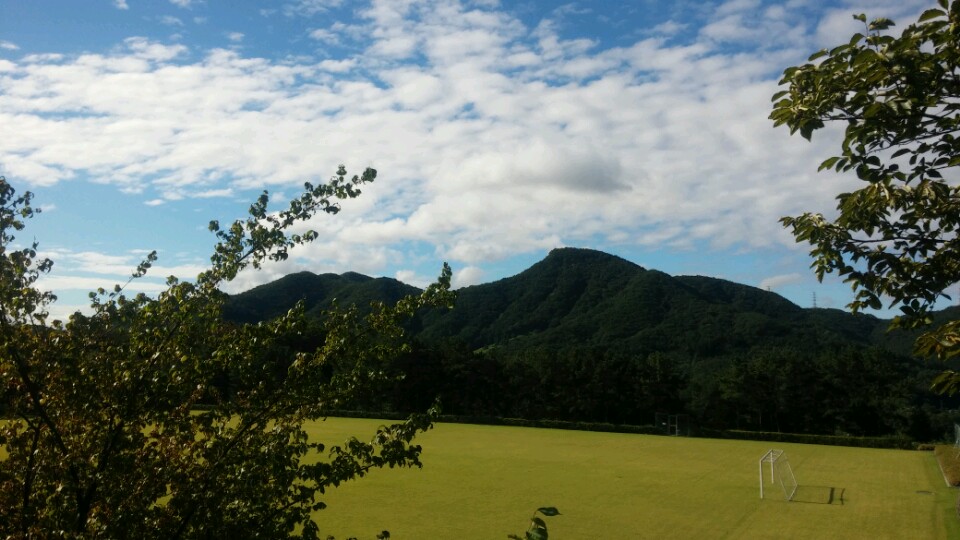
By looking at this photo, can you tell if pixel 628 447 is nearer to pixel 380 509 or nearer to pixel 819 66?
pixel 380 509

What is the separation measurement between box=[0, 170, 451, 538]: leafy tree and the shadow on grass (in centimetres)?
1807

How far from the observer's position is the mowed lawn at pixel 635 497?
587 inches

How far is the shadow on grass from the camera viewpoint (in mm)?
18969

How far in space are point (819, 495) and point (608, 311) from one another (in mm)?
71962

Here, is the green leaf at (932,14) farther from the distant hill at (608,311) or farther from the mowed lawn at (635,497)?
the distant hill at (608,311)

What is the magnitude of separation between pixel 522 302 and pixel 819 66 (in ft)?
312

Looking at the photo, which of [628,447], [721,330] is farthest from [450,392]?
[721,330]

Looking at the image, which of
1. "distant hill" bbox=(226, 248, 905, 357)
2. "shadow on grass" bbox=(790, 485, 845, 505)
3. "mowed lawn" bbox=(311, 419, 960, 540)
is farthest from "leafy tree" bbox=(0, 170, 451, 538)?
"distant hill" bbox=(226, 248, 905, 357)

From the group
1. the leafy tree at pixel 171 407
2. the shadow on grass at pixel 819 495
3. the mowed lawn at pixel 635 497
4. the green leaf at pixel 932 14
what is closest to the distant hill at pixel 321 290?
the mowed lawn at pixel 635 497

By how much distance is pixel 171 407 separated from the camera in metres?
3.90

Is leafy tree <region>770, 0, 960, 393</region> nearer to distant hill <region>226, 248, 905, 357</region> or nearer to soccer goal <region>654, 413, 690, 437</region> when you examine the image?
soccer goal <region>654, 413, 690, 437</region>

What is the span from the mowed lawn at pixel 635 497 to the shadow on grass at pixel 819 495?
2.3 inches

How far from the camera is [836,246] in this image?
396 centimetres

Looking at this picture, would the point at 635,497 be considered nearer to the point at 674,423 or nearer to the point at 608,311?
the point at 674,423
